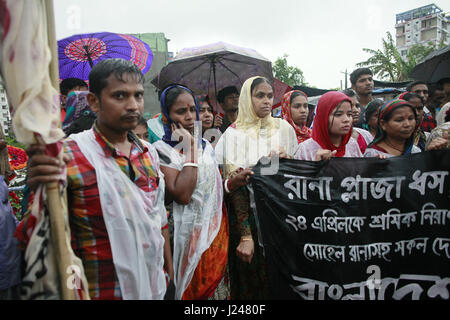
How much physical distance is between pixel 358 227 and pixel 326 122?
0.91 meters

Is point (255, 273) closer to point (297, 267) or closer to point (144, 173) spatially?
point (297, 267)

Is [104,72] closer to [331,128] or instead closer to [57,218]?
[57,218]

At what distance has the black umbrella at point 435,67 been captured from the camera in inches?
220

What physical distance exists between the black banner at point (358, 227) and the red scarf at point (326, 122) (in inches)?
11.2

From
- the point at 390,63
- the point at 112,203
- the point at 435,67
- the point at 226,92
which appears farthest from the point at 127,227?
the point at 390,63

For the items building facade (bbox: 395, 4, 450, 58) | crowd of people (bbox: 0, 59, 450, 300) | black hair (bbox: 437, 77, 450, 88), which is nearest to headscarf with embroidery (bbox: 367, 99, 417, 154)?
crowd of people (bbox: 0, 59, 450, 300)

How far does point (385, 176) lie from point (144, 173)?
183 cm

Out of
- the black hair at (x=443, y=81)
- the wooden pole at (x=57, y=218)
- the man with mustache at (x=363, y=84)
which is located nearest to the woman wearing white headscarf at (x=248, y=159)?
the wooden pole at (x=57, y=218)

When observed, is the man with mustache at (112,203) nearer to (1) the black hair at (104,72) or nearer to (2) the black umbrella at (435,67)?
(1) the black hair at (104,72)

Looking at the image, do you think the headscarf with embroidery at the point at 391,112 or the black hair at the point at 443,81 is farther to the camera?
the black hair at the point at 443,81

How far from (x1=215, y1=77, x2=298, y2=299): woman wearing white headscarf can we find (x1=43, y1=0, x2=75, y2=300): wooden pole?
1.38 metres

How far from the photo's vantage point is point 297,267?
2.29 metres

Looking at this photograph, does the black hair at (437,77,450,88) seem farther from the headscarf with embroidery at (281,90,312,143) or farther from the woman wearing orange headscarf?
the woman wearing orange headscarf
